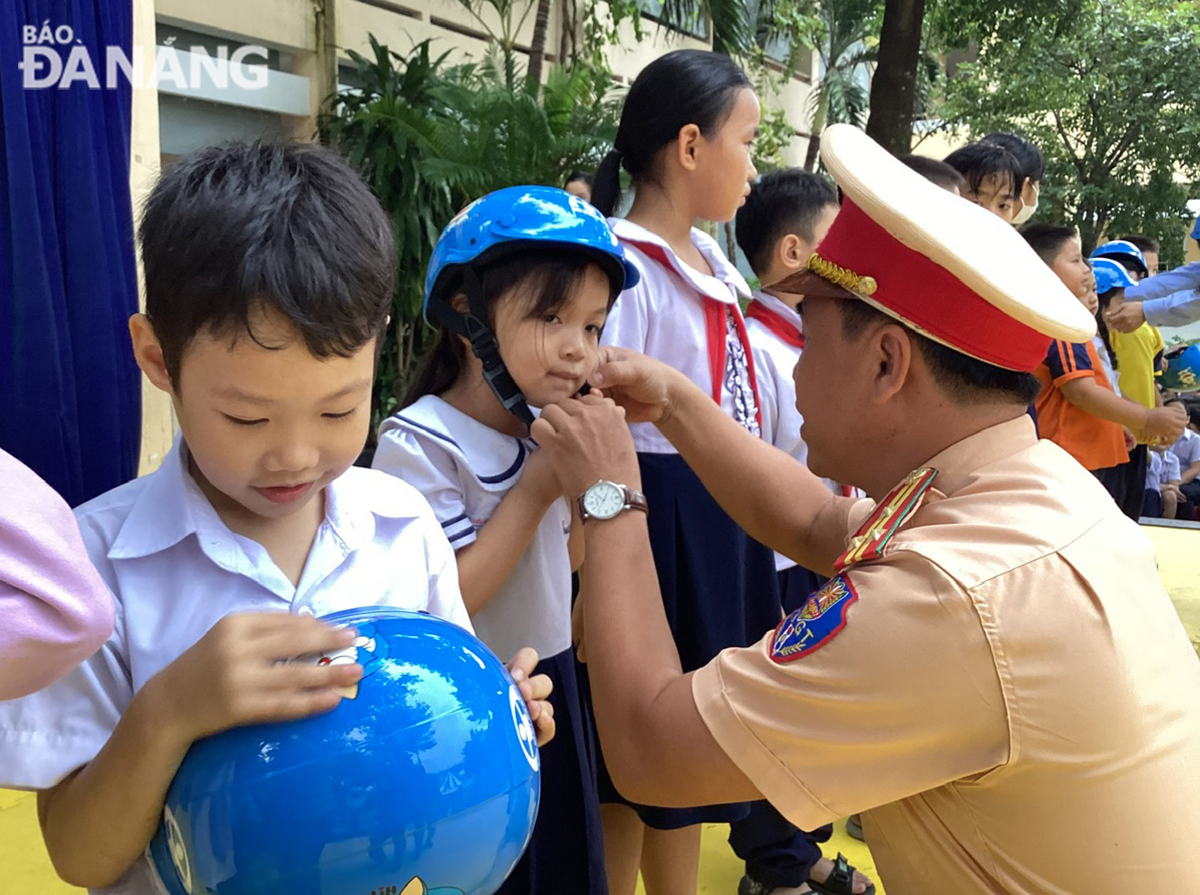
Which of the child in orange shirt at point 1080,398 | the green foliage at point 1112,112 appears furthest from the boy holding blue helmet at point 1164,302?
the green foliage at point 1112,112

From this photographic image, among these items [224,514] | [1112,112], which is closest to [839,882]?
[224,514]

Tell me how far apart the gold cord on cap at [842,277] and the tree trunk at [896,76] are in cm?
861

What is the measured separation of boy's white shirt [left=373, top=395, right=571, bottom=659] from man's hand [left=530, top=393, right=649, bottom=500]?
0.39ft

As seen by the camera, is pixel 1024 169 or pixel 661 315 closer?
pixel 661 315

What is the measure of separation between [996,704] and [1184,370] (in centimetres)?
615

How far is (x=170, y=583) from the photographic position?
1.28 meters

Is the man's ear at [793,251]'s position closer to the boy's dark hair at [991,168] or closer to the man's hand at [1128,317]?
the boy's dark hair at [991,168]

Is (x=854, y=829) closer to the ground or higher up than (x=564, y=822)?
closer to the ground

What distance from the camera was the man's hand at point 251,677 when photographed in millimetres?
1055

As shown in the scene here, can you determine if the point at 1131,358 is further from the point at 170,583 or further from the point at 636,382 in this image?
the point at 170,583

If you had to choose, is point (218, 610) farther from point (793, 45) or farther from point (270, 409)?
point (793, 45)

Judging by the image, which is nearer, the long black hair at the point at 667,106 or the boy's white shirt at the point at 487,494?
the boy's white shirt at the point at 487,494

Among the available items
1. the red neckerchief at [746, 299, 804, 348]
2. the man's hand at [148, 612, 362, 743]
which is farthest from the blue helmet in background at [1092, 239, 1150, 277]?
the man's hand at [148, 612, 362, 743]

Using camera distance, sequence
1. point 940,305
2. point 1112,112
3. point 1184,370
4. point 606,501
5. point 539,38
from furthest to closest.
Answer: point 1112,112, point 539,38, point 1184,370, point 606,501, point 940,305
